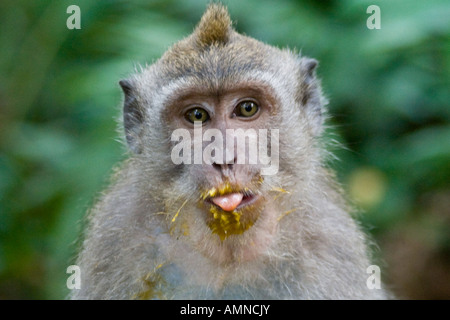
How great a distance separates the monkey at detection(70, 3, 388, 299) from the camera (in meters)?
3.51

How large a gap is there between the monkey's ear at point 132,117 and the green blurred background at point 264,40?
2.15 ft

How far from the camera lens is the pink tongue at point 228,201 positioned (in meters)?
3.20

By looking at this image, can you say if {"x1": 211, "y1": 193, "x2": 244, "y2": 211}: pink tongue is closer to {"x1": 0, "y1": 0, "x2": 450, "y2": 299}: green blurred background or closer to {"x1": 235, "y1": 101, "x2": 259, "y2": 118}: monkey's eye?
{"x1": 235, "y1": 101, "x2": 259, "y2": 118}: monkey's eye

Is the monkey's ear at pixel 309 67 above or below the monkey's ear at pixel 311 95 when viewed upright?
above

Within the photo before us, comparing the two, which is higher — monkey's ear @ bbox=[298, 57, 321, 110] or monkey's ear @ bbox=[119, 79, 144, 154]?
monkey's ear @ bbox=[298, 57, 321, 110]

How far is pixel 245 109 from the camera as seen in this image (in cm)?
370

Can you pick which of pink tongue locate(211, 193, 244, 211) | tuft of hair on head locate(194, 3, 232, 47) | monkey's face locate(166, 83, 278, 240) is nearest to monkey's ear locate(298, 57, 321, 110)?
monkey's face locate(166, 83, 278, 240)

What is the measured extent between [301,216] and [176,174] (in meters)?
0.84

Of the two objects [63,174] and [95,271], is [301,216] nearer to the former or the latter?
[95,271]

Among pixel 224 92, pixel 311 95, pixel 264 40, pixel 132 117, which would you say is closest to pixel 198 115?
pixel 224 92

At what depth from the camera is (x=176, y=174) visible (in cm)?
365

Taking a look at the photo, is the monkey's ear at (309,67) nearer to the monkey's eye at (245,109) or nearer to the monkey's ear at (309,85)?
the monkey's ear at (309,85)

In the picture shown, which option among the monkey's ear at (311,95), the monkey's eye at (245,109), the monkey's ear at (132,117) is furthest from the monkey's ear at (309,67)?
the monkey's ear at (132,117)

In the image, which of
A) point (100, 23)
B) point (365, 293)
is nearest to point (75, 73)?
point (100, 23)
